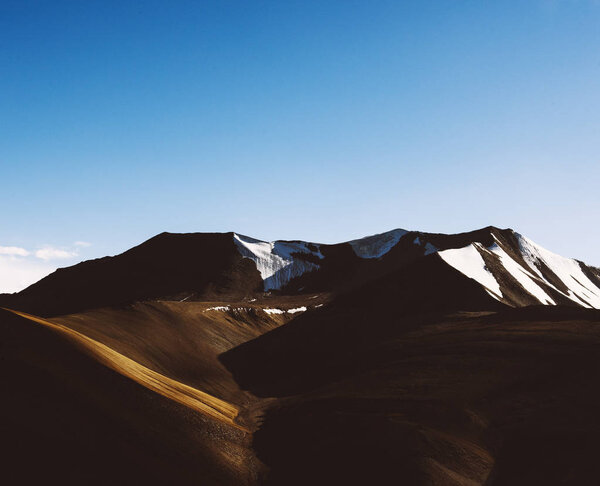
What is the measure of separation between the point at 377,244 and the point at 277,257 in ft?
89.2

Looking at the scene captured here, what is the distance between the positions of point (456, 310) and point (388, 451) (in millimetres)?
36553

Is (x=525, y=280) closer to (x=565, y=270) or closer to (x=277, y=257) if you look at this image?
(x=565, y=270)

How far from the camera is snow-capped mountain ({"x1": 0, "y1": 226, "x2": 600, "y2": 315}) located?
Result: 278 ft

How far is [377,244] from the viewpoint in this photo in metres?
127

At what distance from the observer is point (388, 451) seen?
2589 cm

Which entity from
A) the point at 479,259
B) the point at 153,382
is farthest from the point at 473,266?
the point at 153,382

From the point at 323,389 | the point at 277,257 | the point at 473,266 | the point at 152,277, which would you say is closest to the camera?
the point at 323,389

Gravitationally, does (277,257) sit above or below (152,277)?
above

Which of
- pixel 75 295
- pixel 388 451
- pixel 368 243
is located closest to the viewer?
pixel 388 451

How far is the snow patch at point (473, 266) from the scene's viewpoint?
227ft

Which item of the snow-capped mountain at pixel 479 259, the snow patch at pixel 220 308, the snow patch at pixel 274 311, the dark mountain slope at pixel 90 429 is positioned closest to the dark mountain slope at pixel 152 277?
the snow-capped mountain at pixel 479 259

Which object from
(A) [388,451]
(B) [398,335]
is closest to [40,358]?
(A) [388,451]

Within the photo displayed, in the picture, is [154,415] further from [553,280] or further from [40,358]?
[553,280]

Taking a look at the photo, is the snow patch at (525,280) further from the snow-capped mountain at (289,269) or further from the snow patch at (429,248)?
the snow patch at (429,248)
